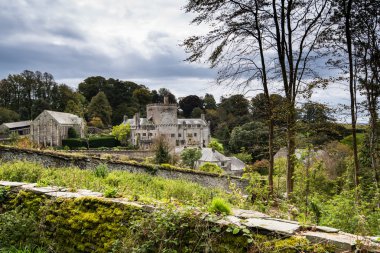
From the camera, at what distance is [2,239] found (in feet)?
15.9

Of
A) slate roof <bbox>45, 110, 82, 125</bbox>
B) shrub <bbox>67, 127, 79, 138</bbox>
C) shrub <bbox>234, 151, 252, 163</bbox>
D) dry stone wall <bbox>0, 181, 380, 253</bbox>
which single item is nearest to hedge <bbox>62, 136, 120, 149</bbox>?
shrub <bbox>67, 127, 79, 138</bbox>

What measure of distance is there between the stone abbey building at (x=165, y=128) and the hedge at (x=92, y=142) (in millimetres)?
4623

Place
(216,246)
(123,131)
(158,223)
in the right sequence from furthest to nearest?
(123,131) → (158,223) → (216,246)

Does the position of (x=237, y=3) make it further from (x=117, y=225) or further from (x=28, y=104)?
(x=28, y=104)

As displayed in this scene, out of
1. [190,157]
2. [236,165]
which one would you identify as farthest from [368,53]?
[236,165]

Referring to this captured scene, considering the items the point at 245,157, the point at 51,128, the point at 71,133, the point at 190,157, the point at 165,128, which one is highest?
the point at 51,128

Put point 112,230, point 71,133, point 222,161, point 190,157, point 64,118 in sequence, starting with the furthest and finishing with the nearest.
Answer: point 64,118
point 71,133
point 222,161
point 190,157
point 112,230

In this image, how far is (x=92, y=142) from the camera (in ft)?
182

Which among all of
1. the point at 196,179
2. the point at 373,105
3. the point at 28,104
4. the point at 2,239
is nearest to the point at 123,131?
the point at 28,104

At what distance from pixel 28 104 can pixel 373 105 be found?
76.4 metres

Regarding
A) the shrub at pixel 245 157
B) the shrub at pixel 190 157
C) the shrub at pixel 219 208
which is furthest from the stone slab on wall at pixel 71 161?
the shrub at pixel 245 157

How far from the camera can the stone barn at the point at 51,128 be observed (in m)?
55.2

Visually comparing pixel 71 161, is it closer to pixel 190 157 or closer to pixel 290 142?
pixel 290 142

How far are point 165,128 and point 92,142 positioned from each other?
46.9 ft
